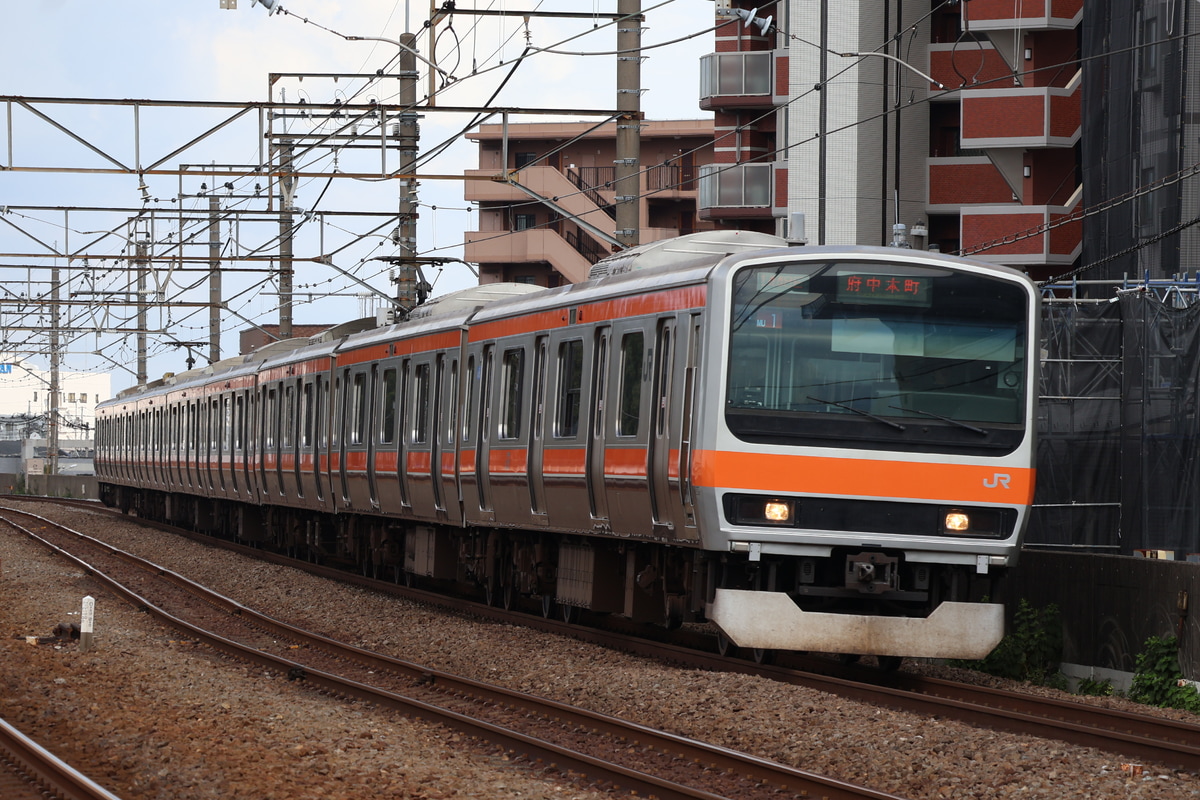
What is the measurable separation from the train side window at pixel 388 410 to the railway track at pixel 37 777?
10.9 metres

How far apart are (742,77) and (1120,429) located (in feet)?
89.3

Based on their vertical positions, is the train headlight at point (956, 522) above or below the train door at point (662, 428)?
below

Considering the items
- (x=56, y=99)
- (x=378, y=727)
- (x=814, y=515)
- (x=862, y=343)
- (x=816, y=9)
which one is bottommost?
(x=378, y=727)

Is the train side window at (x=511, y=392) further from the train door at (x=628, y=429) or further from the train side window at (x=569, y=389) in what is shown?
the train door at (x=628, y=429)

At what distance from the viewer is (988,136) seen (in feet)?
110

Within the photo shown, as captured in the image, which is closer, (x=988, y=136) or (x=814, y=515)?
(x=814, y=515)

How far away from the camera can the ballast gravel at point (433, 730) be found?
27.5 ft

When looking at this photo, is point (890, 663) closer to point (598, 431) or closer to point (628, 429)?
point (628, 429)

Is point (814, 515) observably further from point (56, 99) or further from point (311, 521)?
point (311, 521)

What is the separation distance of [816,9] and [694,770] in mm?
30466

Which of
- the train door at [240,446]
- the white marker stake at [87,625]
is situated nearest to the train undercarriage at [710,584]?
the white marker stake at [87,625]

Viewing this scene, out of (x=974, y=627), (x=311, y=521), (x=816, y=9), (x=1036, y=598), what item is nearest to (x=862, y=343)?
(x=974, y=627)

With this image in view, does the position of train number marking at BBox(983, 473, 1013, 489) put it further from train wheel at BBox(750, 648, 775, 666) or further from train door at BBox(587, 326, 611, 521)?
train door at BBox(587, 326, 611, 521)

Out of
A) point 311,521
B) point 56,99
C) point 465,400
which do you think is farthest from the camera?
point 311,521
